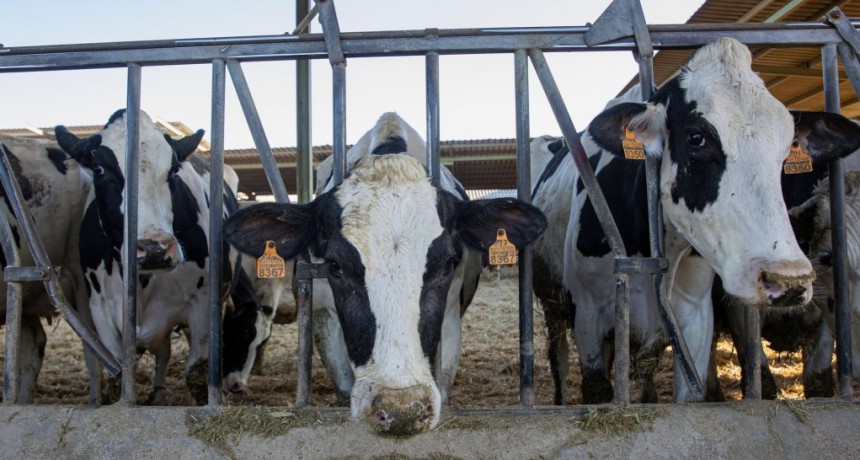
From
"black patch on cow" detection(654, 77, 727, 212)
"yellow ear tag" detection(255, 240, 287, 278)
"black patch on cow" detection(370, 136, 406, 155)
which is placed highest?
"black patch on cow" detection(370, 136, 406, 155)

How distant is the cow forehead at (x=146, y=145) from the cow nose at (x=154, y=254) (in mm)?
766

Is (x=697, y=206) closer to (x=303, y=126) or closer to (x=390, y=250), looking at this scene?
(x=390, y=250)

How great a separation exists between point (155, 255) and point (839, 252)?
359 centimetres

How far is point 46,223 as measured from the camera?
5.19 metres

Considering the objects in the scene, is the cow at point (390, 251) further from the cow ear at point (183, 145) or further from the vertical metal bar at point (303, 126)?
the vertical metal bar at point (303, 126)

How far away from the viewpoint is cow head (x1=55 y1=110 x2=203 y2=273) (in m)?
3.92

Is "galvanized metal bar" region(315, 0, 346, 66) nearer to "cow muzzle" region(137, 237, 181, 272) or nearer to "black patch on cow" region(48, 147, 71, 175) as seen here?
"cow muzzle" region(137, 237, 181, 272)

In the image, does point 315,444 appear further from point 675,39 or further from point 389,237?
point 675,39

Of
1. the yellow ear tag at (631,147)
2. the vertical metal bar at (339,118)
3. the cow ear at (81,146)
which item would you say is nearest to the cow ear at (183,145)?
the cow ear at (81,146)

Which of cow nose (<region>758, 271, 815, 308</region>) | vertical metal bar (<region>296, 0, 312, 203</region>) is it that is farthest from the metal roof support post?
cow nose (<region>758, 271, 815, 308</region>)

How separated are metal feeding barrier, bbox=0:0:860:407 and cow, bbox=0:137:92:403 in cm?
188

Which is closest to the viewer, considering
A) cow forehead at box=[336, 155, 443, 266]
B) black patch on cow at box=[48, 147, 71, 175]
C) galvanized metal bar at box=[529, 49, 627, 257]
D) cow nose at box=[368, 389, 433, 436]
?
cow nose at box=[368, 389, 433, 436]

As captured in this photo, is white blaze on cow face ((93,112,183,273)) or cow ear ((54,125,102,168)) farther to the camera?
cow ear ((54,125,102,168))

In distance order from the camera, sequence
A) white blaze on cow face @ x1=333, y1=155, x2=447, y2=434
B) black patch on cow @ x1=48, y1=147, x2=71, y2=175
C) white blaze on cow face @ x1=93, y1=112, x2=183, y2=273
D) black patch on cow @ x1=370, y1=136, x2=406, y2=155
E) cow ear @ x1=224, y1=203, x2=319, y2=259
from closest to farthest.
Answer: white blaze on cow face @ x1=333, y1=155, x2=447, y2=434, cow ear @ x1=224, y1=203, x2=319, y2=259, white blaze on cow face @ x1=93, y1=112, x2=183, y2=273, black patch on cow @ x1=370, y1=136, x2=406, y2=155, black patch on cow @ x1=48, y1=147, x2=71, y2=175
